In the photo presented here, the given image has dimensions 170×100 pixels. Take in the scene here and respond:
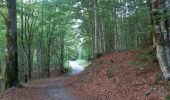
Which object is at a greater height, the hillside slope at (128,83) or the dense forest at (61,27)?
the dense forest at (61,27)

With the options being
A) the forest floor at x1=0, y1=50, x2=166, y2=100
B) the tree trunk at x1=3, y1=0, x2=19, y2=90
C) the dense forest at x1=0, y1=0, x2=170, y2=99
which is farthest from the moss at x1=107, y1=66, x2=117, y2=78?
the tree trunk at x1=3, y1=0, x2=19, y2=90

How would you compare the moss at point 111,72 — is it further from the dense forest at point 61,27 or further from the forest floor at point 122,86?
the dense forest at point 61,27

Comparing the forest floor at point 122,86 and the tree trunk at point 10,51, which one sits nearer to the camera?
the forest floor at point 122,86

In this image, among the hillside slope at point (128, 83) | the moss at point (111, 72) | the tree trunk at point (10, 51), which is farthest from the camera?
the tree trunk at point (10, 51)

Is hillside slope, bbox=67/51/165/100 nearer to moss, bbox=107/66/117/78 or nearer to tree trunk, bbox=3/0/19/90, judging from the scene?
moss, bbox=107/66/117/78

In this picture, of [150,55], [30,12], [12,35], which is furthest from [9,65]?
[30,12]

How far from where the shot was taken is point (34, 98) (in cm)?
1273

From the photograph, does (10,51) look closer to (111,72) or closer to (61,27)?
(111,72)

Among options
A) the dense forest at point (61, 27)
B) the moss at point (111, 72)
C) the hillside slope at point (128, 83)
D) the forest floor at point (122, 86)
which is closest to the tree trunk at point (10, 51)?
the dense forest at point (61, 27)

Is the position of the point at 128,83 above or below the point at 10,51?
below

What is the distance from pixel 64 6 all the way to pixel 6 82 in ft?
58.7

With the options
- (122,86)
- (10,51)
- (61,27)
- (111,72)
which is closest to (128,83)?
(122,86)

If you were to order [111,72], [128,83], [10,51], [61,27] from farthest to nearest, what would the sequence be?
[61,27] < [10,51] < [111,72] < [128,83]

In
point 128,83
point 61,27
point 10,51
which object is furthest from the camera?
point 61,27
